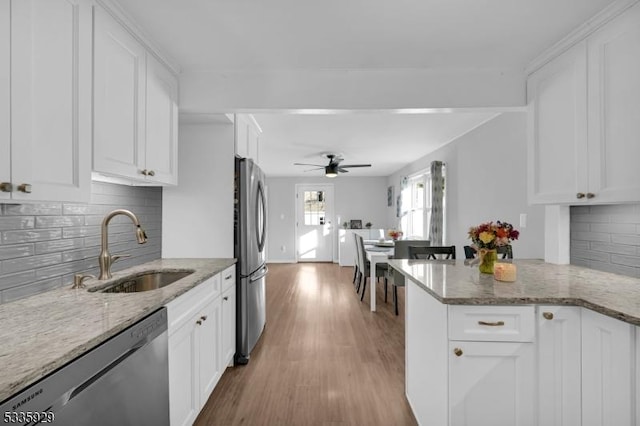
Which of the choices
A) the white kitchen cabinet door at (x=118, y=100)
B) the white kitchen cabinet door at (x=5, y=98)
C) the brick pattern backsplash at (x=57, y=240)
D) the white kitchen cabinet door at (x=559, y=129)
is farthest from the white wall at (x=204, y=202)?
the white kitchen cabinet door at (x=559, y=129)

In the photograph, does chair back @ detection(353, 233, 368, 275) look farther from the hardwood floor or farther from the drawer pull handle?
the drawer pull handle

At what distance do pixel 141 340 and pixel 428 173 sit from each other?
4.92 m

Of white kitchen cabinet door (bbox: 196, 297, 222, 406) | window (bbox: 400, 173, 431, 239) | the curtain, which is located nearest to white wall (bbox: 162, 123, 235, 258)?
white kitchen cabinet door (bbox: 196, 297, 222, 406)

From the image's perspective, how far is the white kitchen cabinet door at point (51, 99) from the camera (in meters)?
1.02

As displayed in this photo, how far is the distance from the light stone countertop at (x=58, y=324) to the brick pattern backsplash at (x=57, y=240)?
0.26ft

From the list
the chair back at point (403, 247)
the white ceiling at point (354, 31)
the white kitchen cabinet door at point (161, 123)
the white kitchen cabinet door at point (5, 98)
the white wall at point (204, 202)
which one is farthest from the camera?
the chair back at point (403, 247)

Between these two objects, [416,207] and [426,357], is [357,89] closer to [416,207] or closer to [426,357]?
[426,357]

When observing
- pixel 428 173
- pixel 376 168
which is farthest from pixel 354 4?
pixel 376 168

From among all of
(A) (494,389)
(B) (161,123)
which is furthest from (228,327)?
(A) (494,389)

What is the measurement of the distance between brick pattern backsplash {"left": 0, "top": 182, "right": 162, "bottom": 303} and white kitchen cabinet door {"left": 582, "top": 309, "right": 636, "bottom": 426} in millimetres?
2298

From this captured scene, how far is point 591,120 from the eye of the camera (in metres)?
1.64

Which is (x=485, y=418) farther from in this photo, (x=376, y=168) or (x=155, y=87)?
(x=376, y=168)

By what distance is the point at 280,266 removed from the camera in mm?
7379

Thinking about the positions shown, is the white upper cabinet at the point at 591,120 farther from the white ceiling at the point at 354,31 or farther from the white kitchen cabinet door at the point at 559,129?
the white ceiling at the point at 354,31
